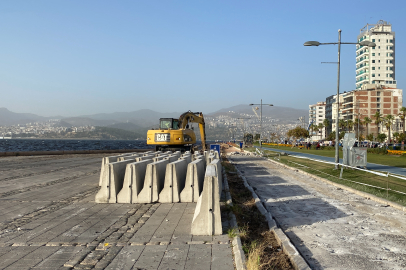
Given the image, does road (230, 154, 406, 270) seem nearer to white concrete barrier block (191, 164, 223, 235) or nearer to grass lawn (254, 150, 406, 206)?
grass lawn (254, 150, 406, 206)

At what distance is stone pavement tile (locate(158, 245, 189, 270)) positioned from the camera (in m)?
4.93

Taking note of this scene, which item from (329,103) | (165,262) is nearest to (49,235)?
(165,262)

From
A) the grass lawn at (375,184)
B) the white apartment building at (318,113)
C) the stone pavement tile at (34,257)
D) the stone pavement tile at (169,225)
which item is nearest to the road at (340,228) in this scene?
the grass lawn at (375,184)

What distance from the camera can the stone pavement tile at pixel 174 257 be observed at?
493 centimetres

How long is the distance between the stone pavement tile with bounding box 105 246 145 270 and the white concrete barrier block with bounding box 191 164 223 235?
1.10 m

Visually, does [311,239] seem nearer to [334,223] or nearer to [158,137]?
[334,223]

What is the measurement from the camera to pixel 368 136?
110312mm

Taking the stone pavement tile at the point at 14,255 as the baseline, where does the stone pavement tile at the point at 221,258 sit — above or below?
above

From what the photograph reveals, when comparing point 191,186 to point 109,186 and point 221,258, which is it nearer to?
point 109,186

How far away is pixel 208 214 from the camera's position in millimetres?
6441

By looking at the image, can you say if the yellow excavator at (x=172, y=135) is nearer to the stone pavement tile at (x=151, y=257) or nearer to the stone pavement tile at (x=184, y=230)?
the stone pavement tile at (x=184, y=230)

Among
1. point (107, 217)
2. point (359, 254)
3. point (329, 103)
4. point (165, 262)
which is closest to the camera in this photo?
point (165, 262)

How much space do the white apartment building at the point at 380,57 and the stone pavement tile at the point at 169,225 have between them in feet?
439

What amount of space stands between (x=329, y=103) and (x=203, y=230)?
156 metres
